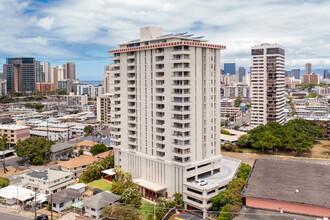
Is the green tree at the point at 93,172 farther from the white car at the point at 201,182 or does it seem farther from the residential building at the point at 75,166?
the white car at the point at 201,182

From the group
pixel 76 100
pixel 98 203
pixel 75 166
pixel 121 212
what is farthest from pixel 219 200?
pixel 76 100

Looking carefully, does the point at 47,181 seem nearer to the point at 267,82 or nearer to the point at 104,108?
the point at 267,82

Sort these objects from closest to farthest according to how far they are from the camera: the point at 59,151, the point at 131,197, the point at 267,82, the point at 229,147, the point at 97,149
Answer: the point at 131,197 < the point at 59,151 < the point at 97,149 < the point at 229,147 < the point at 267,82

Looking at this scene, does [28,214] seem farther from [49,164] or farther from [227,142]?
[227,142]

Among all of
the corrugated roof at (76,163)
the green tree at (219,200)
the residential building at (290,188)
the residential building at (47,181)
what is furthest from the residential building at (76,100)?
the green tree at (219,200)

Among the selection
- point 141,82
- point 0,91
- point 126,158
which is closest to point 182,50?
point 141,82

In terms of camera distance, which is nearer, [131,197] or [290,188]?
[290,188]

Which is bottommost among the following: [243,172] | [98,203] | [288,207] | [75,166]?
[98,203]
